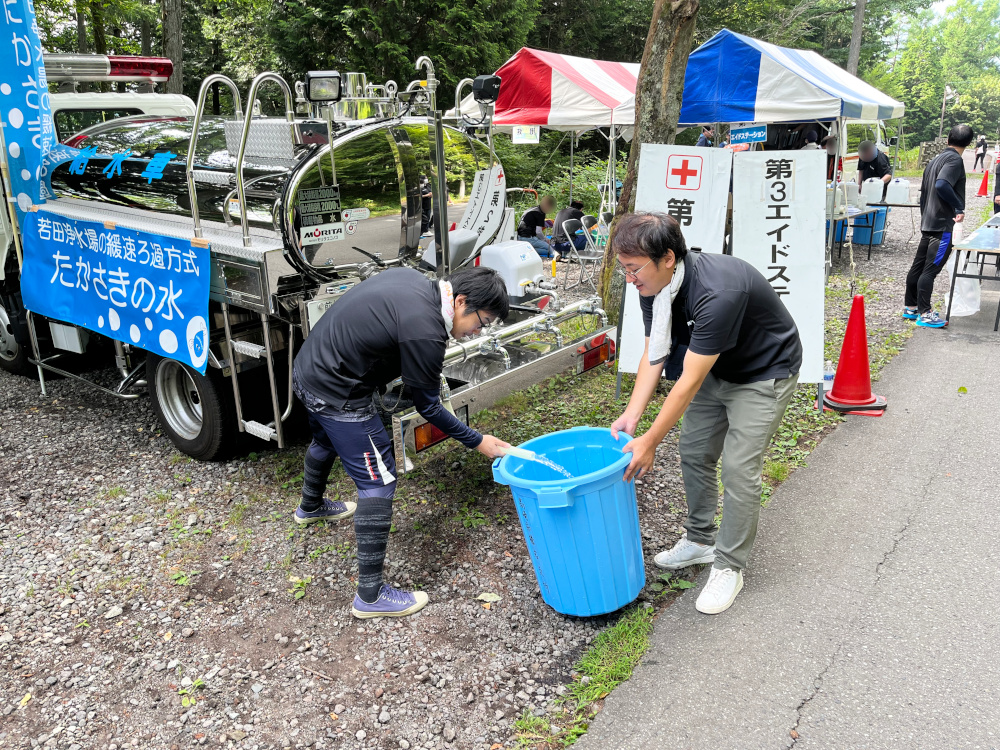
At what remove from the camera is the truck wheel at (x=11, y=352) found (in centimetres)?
Result: 611

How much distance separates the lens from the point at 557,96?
393 inches

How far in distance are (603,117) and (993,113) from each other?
235ft

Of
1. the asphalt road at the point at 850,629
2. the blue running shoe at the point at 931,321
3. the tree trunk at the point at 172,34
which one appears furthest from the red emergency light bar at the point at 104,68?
the blue running shoe at the point at 931,321

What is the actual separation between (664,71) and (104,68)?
488cm

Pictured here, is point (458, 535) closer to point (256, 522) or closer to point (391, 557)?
point (391, 557)

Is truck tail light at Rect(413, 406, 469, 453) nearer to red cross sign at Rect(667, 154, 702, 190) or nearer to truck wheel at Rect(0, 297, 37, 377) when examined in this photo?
red cross sign at Rect(667, 154, 702, 190)

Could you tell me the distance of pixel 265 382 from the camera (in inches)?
171

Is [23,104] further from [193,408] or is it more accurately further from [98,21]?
[98,21]

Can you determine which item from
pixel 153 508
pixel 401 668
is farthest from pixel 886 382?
pixel 153 508

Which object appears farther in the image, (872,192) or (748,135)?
(872,192)

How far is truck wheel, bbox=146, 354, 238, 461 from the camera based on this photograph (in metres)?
4.33

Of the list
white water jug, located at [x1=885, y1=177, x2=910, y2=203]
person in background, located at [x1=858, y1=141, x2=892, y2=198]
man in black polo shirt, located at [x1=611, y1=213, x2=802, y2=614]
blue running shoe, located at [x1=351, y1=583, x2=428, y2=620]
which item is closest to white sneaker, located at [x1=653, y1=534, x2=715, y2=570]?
man in black polo shirt, located at [x1=611, y1=213, x2=802, y2=614]

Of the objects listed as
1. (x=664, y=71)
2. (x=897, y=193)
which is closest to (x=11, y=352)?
(x=664, y=71)

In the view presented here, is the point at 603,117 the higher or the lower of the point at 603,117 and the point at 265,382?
the higher
